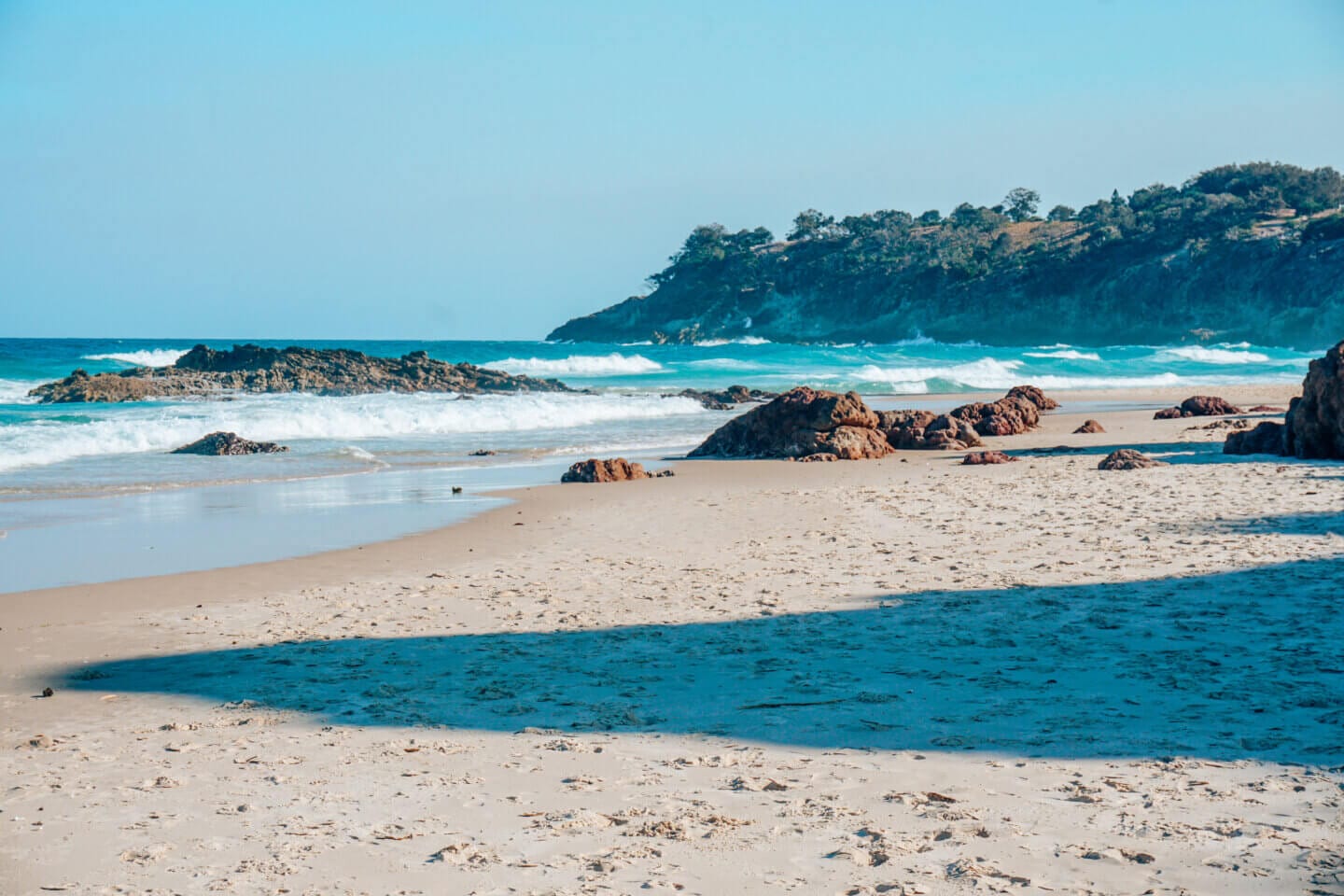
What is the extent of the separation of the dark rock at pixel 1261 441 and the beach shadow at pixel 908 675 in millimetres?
6840

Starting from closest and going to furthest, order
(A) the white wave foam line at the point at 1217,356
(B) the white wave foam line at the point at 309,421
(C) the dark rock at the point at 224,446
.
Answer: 1. (C) the dark rock at the point at 224,446
2. (B) the white wave foam line at the point at 309,421
3. (A) the white wave foam line at the point at 1217,356

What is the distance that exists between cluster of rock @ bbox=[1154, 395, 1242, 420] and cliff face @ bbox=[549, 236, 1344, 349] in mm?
48302

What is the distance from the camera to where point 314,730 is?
3.98 meters

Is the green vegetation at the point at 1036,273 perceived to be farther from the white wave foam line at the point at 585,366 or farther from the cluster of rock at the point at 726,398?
the cluster of rock at the point at 726,398

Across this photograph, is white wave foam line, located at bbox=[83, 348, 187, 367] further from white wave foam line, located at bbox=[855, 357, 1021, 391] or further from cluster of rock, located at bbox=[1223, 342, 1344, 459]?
cluster of rock, located at bbox=[1223, 342, 1344, 459]

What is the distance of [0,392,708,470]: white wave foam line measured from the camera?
15.7 m

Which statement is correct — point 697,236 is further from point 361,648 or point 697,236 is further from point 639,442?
point 361,648

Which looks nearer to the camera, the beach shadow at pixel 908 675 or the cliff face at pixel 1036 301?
the beach shadow at pixel 908 675

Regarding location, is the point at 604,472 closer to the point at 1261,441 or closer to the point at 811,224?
the point at 1261,441

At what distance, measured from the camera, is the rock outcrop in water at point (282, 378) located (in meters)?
28.7

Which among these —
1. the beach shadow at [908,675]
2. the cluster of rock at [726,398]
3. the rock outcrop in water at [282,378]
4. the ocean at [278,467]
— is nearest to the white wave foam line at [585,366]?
the ocean at [278,467]

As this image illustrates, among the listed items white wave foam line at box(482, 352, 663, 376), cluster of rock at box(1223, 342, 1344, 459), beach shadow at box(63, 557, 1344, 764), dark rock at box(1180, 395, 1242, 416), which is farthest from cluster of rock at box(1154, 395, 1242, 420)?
white wave foam line at box(482, 352, 663, 376)

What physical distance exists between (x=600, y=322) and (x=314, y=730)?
4362 inches

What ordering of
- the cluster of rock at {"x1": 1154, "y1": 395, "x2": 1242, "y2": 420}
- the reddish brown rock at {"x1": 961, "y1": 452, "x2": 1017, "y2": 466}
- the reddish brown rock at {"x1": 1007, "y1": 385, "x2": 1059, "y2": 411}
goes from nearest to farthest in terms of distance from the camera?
the reddish brown rock at {"x1": 961, "y1": 452, "x2": 1017, "y2": 466}
the cluster of rock at {"x1": 1154, "y1": 395, "x2": 1242, "y2": 420}
the reddish brown rock at {"x1": 1007, "y1": 385, "x2": 1059, "y2": 411}
